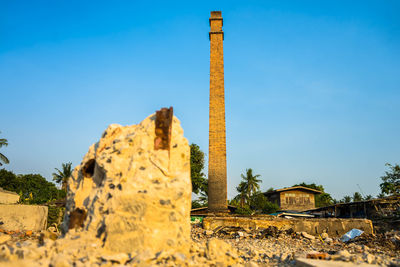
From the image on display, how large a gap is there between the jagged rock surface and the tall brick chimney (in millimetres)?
10742

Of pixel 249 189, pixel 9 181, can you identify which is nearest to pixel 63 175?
pixel 9 181

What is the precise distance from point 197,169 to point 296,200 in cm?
977

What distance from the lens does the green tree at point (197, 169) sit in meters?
26.9

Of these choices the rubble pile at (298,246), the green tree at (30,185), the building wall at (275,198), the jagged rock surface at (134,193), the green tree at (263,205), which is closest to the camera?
the jagged rock surface at (134,193)

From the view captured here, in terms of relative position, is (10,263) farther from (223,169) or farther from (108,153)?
(223,169)

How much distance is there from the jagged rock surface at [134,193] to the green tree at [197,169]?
73.2 ft

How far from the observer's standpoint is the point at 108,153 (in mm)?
4180

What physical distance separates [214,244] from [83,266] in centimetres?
176

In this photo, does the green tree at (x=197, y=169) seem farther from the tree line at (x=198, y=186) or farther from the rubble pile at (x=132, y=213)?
the rubble pile at (x=132, y=213)

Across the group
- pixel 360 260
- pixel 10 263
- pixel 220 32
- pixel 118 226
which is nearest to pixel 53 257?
pixel 10 263

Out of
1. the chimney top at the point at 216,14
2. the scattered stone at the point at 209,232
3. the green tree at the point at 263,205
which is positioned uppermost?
the chimney top at the point at 216,14

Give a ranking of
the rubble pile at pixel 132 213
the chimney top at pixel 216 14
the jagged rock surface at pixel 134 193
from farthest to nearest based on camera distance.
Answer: the chimney top at pixel 216 14, the jagged rock surface at pixel 134 193, the rubble pile at pixel 132 213

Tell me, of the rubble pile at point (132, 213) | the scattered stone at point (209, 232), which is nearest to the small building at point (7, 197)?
the scattered stone at point (209, 232)

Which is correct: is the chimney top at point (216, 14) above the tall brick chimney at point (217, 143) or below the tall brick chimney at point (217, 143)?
above
